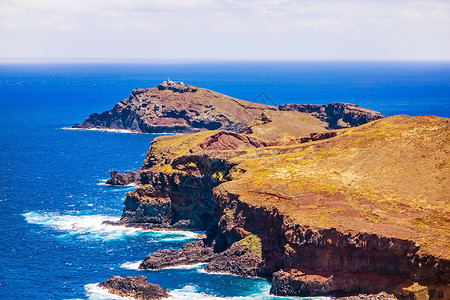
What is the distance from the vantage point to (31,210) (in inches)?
5743

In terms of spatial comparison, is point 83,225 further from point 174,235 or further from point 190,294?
point 190,294

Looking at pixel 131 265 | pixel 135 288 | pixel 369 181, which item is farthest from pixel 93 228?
pixel 369 181

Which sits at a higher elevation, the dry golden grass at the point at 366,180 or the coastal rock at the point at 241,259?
the dry golden grass at the point at 366,180

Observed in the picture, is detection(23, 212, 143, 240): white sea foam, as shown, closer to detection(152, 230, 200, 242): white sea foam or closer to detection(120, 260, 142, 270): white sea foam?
A: detection(152, 230, 200, 242): white sea foam

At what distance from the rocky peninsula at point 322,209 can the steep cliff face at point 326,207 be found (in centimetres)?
18

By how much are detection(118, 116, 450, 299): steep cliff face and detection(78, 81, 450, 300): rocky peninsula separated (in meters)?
0.18

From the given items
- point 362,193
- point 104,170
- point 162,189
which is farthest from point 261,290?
point 104,170

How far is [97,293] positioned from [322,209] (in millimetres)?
37469

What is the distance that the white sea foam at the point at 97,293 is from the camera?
96.1m

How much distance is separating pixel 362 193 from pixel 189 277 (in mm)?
32379

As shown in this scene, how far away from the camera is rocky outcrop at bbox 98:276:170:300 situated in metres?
95.2

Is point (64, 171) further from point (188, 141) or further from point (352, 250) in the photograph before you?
point (352, 250)

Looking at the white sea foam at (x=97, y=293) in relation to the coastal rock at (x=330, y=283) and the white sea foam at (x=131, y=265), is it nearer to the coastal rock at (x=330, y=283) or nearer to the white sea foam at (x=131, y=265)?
the white sea foam at (x=131, y=265)

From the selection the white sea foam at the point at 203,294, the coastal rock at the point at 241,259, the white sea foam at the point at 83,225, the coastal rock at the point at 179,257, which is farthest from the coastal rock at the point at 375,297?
the white sea foam at the point at 83,225
